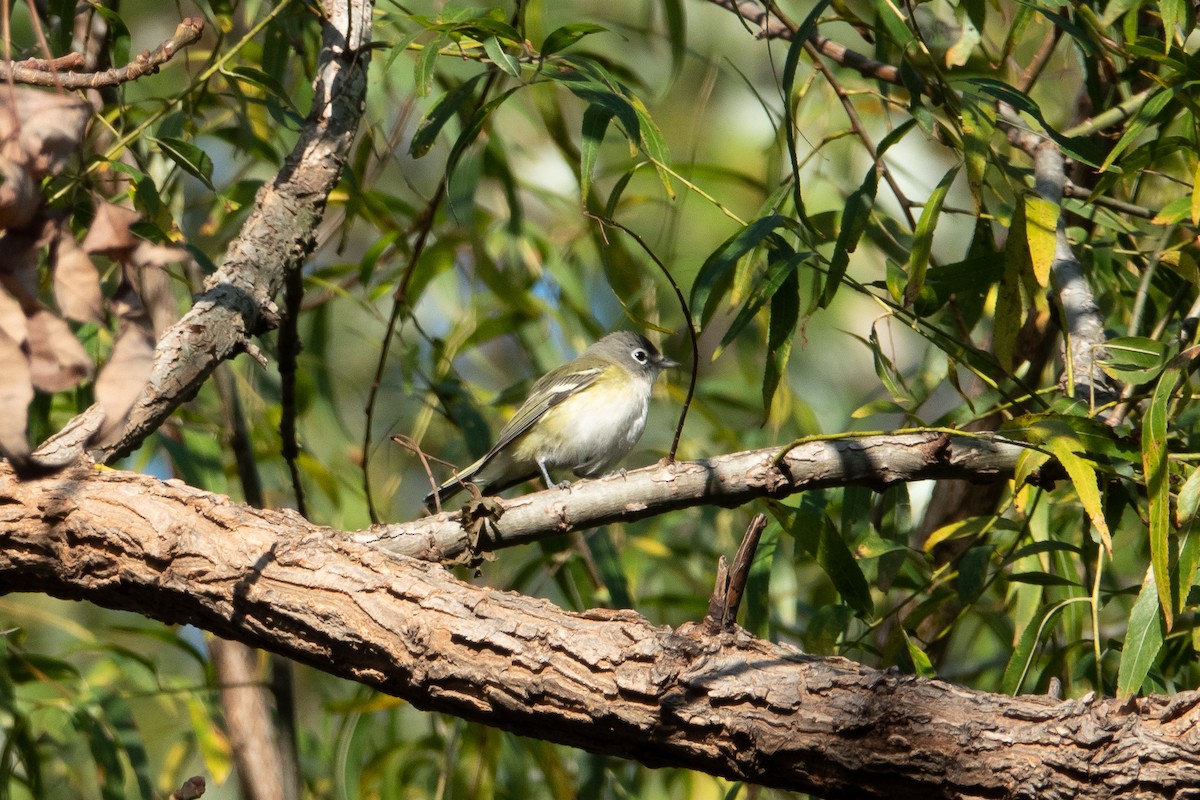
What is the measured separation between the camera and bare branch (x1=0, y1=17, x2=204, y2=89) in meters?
1.88

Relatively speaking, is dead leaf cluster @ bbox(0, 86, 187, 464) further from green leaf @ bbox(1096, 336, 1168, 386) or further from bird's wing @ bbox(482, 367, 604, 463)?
bird's wing @ bbox(482, 367, 604, 463)

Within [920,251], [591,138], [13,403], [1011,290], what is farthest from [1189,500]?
[13,403]

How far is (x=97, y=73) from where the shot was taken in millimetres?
2098

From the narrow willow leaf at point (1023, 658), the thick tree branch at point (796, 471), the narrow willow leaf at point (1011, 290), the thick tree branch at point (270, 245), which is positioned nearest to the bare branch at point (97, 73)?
the thick tree branch at point (270, 245)

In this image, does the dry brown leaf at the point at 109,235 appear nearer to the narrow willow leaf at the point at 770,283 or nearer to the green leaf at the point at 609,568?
the narrow willow leaf at the point at 770,283

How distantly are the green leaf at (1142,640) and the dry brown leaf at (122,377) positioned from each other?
1812 mm

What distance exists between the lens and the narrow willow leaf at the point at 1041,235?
247 centimetres

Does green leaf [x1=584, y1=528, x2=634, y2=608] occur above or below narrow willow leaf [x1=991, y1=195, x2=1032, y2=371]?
below

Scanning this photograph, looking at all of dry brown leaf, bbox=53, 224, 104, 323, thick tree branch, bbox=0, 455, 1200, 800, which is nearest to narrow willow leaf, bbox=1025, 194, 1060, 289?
thick tree branch, bbox=0, 455, 1200, 800

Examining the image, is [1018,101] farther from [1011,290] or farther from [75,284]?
[75,284]

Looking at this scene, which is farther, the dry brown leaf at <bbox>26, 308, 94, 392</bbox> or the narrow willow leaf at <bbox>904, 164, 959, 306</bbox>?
the narrow willow leaf at <bbox>904, 164, 959, 306</bbox>

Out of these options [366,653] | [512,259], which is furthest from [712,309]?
[512,259]

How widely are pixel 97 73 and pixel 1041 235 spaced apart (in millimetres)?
1858

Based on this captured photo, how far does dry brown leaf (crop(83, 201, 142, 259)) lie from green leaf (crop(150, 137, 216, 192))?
151 cm
